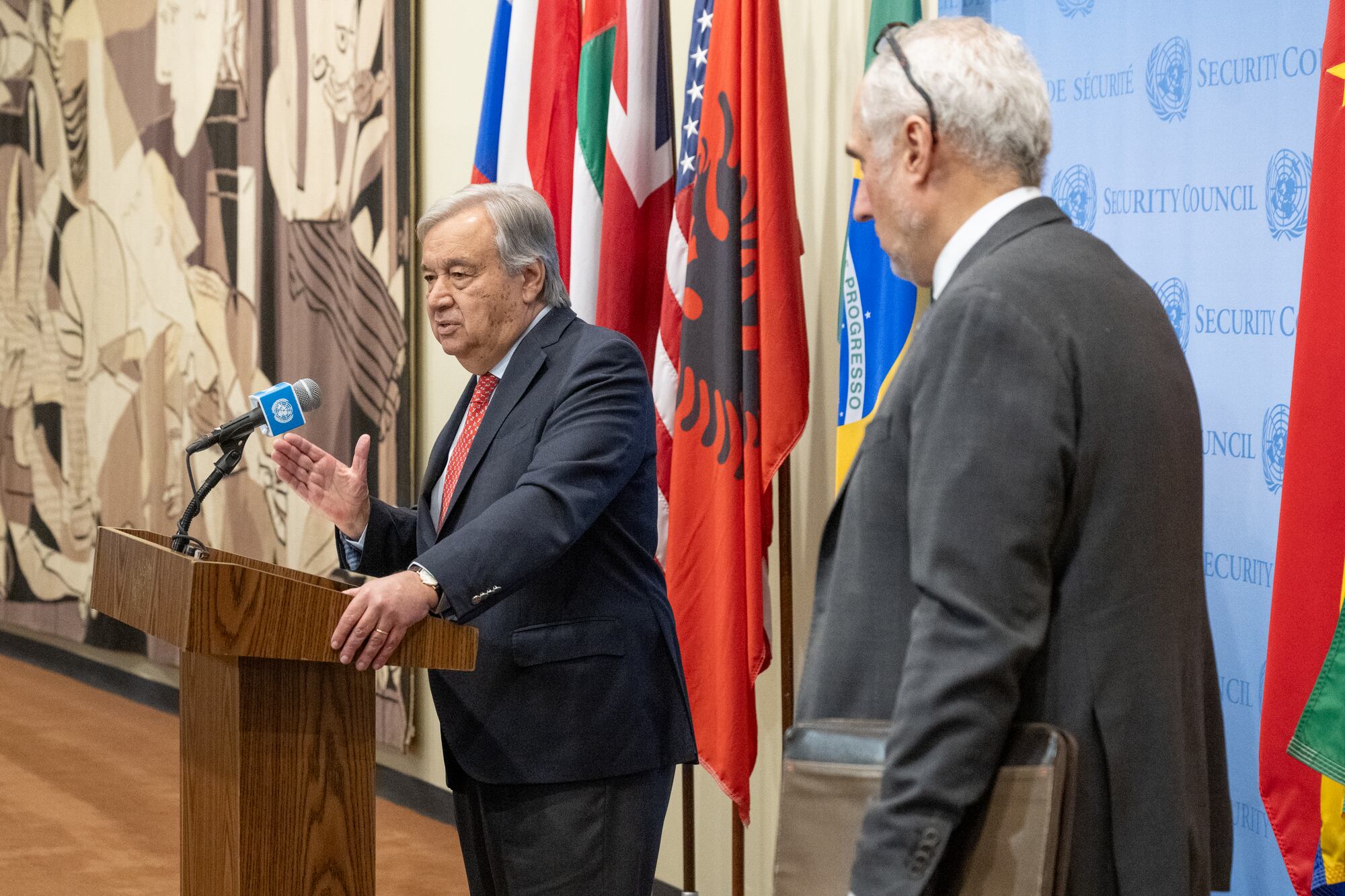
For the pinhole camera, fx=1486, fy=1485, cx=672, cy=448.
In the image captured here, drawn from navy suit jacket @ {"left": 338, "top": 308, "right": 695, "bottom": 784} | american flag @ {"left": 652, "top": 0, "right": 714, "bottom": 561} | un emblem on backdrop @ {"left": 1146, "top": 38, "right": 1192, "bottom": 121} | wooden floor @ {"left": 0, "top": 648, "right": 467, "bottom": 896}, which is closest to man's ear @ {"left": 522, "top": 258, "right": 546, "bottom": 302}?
navy suit jacket @ {"left": 338, "top": 308, "right": 695, "bottom": 784}

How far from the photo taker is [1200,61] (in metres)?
2.79

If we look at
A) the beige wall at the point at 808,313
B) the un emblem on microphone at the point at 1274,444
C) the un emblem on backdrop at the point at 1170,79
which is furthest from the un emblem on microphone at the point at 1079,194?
the beige wall at the point at 808,313

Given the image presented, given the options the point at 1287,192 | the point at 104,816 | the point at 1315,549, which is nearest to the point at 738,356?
the point at 1287,192

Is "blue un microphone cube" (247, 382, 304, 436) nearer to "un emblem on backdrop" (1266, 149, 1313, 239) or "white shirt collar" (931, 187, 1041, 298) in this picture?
"white shirt collar" (931, 187, 1041, 298)

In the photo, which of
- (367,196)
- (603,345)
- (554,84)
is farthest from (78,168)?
(603,345)

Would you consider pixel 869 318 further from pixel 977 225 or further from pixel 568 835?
pixel 977 225

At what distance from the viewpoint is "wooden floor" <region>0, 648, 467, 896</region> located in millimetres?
4297

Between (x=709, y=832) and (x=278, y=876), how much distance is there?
208 centimetres

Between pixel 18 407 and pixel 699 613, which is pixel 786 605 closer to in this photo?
pixel 699 613

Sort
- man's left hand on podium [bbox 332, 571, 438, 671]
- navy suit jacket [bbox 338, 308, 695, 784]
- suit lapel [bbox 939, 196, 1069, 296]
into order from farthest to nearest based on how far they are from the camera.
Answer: navy suit jacket [bbox 338, 308, 695, 784]
man's left hand on podium [bbox 332, 571, 438, 671]
suit lapel [bbox 939, 196, 1069, 296]

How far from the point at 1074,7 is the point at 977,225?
1.84m

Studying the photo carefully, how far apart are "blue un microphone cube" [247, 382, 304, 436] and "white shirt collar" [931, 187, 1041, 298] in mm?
1180

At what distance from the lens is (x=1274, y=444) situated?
2678 mm

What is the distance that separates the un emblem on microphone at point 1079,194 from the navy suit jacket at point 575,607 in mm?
1098
